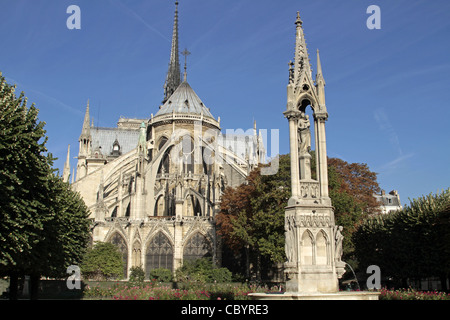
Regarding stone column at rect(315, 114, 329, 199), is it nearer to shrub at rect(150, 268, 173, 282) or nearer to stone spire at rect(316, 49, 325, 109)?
stone spire at rect(316, 49, 325, 109)

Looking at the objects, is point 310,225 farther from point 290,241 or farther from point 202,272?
point 202,272

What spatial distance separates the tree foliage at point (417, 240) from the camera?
2631 cm

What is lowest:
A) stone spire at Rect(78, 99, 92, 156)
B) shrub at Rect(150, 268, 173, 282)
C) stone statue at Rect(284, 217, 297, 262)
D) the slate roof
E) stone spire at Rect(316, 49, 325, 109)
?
shrub at Rect(150, 268, 173, 282)

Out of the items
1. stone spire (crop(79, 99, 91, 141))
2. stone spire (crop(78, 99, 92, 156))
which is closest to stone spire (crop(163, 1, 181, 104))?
stone spire (crop(79, 99, 91, 141))

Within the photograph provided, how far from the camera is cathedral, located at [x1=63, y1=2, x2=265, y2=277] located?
44562 millimetres

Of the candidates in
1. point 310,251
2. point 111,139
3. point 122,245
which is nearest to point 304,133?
point 310,251

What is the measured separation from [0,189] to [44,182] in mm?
2830

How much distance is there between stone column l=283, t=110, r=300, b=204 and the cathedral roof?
46.8 m

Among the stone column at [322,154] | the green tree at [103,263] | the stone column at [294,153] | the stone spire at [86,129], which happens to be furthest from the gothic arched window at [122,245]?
the stone column at [322,154]

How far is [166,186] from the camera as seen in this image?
53.8 m

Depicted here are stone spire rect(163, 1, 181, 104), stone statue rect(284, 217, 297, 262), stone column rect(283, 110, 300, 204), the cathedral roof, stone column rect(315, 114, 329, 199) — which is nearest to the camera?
stone statue rect(284, 217, 297, 262)

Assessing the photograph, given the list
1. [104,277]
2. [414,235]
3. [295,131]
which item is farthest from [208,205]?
[295,131]

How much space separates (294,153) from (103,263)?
30583mm

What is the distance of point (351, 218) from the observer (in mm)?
32625
